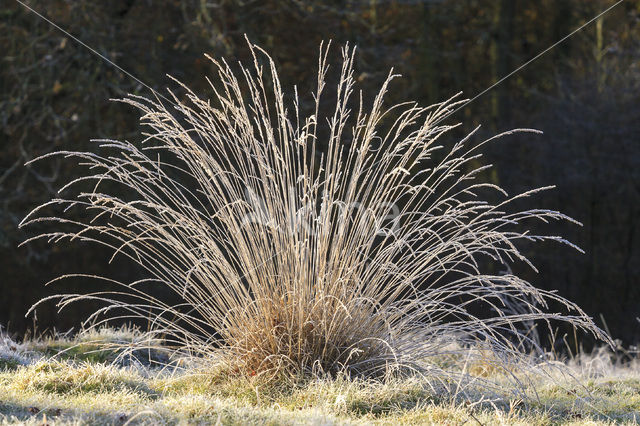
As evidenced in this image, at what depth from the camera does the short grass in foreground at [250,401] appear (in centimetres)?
263

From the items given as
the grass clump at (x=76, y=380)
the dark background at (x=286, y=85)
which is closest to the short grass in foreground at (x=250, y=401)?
the grass clump at (x=76, y=380)

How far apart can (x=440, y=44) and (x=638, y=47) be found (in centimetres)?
330

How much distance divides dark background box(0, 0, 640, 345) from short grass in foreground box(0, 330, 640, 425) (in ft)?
17.2

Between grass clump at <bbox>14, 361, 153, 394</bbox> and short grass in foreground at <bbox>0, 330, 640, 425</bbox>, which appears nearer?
short grass in foreground at <bbox>0, 330, 640, 425</bbox>

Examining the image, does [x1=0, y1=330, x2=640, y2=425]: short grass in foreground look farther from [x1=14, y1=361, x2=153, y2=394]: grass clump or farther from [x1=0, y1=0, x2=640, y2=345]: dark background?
[x1=0, y1=0, x2=640, y2=345]: dark background

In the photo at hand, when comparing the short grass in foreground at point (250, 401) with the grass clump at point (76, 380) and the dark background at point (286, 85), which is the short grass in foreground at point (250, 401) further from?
the dark background at point (286, 85)

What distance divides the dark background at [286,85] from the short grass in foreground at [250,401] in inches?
206

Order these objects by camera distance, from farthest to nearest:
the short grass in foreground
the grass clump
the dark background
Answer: the dark background < the grass clump < the short grass in foreground

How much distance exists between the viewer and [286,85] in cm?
1026

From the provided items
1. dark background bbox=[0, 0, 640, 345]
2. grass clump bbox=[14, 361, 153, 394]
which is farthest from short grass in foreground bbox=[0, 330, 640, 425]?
dark background bbox=[0, 0, 640, 345]

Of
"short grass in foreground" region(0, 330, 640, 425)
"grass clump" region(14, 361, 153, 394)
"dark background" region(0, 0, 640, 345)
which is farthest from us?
"dark background" region(0, 0, 640, 345)

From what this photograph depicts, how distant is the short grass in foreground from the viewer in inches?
104

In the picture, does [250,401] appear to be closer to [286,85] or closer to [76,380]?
[76,380]

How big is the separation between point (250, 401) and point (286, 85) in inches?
301
